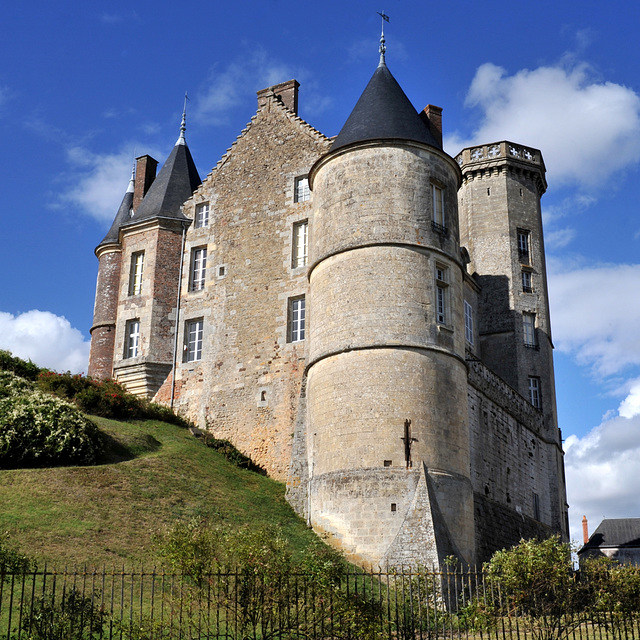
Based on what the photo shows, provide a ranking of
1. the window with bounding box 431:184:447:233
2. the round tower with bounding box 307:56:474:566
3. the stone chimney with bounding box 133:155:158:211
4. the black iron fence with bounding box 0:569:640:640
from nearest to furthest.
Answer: the black iron fence with bounding box 0:569:640:640, the round tower with bounding box 307:56:474:566, the window with bounding box 431:184:447:233, the stone chimney with bounding box 133:155:158:211

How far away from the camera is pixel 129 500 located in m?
15.5

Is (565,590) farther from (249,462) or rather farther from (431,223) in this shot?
(249,462)

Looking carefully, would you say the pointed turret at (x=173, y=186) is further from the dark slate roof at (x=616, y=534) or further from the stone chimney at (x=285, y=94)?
the dark slate roof at (x=616, y=534)

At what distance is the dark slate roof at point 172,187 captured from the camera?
25828 millimetres

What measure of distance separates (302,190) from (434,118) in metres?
4.36

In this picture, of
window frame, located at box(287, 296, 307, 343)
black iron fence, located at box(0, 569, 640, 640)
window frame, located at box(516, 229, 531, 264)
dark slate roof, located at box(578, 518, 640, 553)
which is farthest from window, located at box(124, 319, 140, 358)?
dark slate roof, located at box(578, 518, 640, 553)

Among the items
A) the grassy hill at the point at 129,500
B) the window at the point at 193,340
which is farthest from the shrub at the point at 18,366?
the window at the point at 193,340

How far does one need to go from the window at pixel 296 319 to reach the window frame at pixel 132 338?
531 cm

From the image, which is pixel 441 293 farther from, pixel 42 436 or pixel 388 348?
pixel 42 436

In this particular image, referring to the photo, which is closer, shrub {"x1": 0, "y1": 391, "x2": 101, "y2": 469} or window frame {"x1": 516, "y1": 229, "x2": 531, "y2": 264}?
shrub {"x1": 0, "y1": 391, "x2": 101, "y2": 469}

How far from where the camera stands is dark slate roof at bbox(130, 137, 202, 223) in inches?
1017

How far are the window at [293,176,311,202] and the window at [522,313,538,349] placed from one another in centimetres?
872

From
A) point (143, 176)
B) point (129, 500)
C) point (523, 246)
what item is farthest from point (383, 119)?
point (143, 176)

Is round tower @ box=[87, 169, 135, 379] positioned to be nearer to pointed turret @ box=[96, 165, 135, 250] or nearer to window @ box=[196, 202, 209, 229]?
pointed turret @ box=[96, 165, 135, 250]
